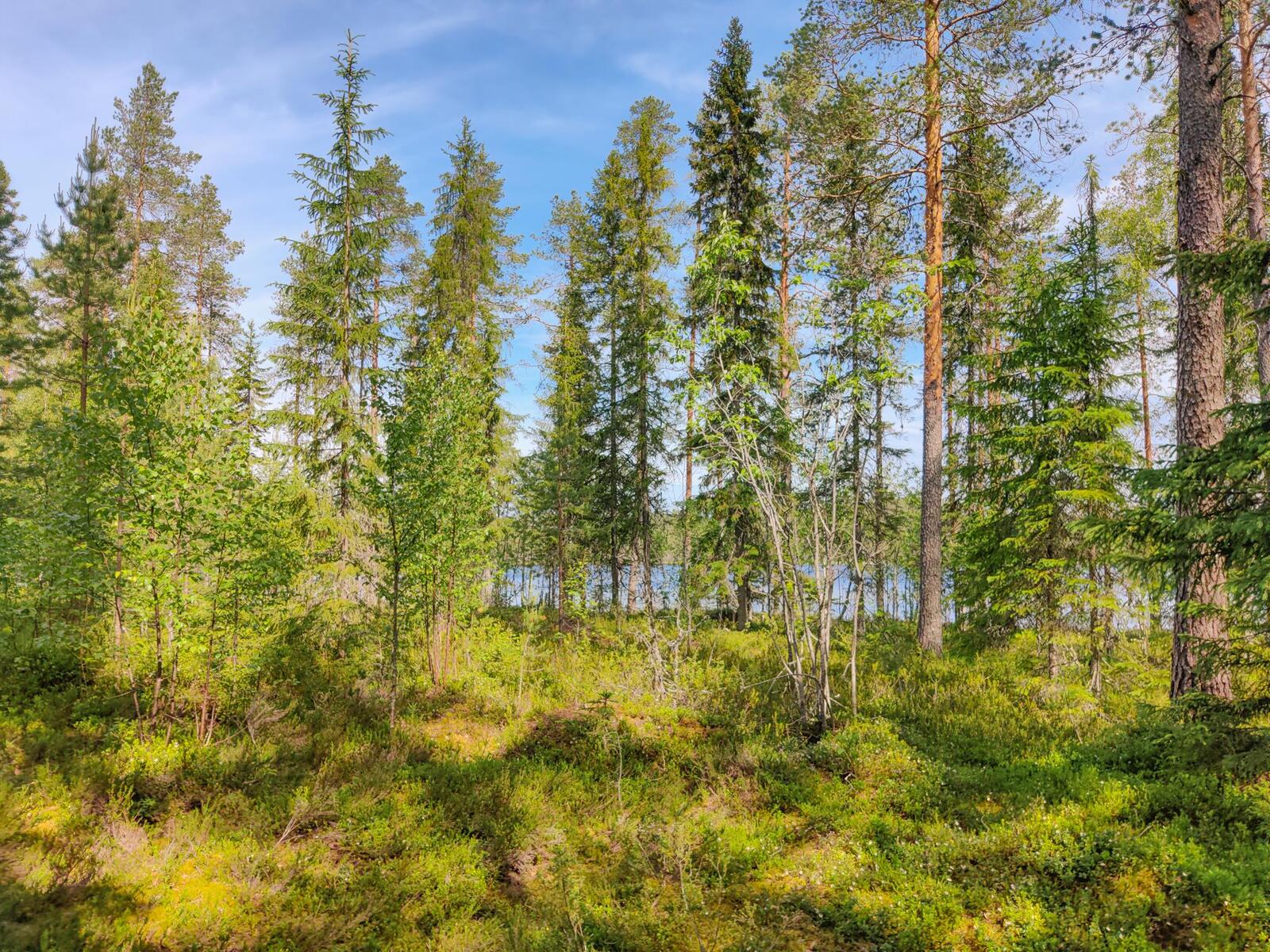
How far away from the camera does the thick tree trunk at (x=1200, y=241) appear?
669 centimetres

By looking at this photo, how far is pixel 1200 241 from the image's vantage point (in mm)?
6699

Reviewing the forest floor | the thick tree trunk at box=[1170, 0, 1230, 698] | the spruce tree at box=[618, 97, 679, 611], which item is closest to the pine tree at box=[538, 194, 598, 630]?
the spruce tree at box=[618, 97, 679, 611]

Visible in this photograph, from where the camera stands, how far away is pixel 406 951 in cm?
533

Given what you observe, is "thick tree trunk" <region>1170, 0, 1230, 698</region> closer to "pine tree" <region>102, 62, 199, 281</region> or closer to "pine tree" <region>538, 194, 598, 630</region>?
"pine tree" <region>538, 194, 598, 630</region>

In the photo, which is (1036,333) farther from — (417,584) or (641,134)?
(641,134)

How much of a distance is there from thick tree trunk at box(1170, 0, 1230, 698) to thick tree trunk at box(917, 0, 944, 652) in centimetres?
460

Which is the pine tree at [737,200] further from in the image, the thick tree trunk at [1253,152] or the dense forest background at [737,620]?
the thick tree trunk at [1253,152]

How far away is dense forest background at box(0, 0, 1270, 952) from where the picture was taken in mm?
5352

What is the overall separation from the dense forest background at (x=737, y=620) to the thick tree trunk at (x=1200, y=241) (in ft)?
0.14

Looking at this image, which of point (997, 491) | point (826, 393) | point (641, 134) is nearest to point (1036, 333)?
point (997, 491)

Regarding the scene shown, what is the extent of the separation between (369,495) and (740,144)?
593 inches

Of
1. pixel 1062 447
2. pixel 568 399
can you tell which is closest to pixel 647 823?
pixel 1062 447

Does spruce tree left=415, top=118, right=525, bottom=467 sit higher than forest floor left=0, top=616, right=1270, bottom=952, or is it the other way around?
spruce tree left=415, top=118, right=525, bottom=467

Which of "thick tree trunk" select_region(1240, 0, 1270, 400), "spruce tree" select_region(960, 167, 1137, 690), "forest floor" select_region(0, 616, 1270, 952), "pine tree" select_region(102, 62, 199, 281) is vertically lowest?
"forest floor" select_region(0, 616, 1270, 952)
